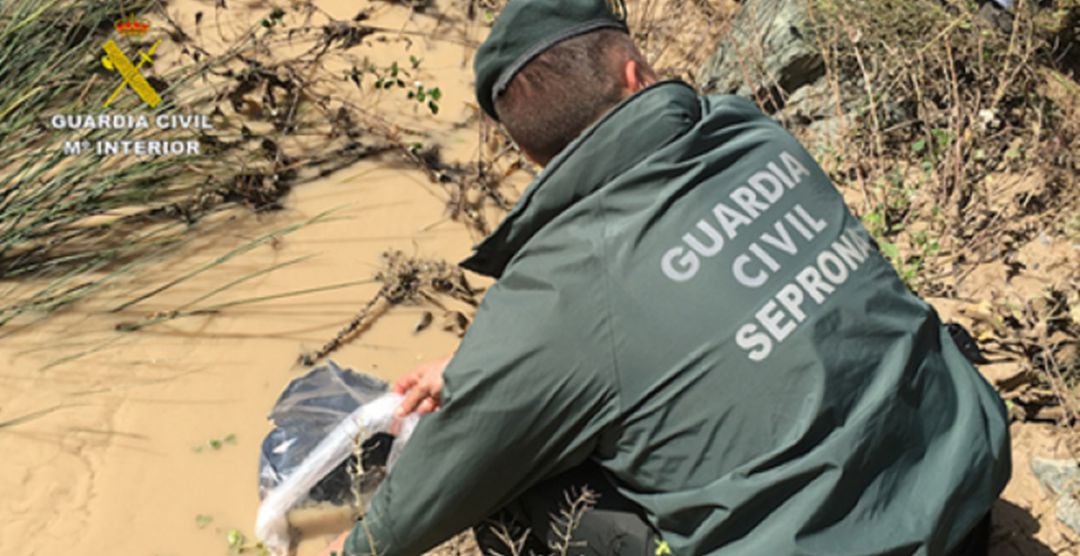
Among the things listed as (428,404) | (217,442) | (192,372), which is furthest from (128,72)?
(428,404)

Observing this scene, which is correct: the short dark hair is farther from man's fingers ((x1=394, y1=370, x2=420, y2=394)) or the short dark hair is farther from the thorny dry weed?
the thorny dry weed

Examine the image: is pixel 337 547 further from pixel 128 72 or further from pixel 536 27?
pixel 128 72

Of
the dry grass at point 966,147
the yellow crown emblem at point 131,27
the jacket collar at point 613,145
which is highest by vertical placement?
the yellow crown emblem at point 131,27

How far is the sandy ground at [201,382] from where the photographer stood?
2.62m

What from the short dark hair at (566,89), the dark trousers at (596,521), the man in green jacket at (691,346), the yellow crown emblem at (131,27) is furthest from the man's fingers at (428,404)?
the yellow crown emblem at (131,27)

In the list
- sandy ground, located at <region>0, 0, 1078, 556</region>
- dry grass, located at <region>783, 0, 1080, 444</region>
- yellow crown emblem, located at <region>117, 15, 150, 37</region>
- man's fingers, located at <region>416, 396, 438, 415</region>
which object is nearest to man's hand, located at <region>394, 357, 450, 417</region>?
man's fingers, located at <region>416, 396, 438, 415</region>

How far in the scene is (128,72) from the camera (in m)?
3.71

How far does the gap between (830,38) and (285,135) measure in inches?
73.3

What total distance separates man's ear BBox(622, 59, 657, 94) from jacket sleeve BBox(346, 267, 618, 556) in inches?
14.8

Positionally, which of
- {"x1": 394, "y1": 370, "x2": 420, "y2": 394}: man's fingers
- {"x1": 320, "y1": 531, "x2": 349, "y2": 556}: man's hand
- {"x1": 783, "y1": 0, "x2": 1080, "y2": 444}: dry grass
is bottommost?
{"x1": 783, "y1": 0, "x2": 1080, "y2": 444}: dry grass

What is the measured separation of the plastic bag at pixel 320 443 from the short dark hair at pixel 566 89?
33.6 inches

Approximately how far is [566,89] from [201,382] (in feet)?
5.36

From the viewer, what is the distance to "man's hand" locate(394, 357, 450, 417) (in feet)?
7.36

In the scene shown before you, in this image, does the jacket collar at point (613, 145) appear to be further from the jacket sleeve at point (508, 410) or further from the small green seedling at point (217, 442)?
the small green seedling at point (217, 442)
